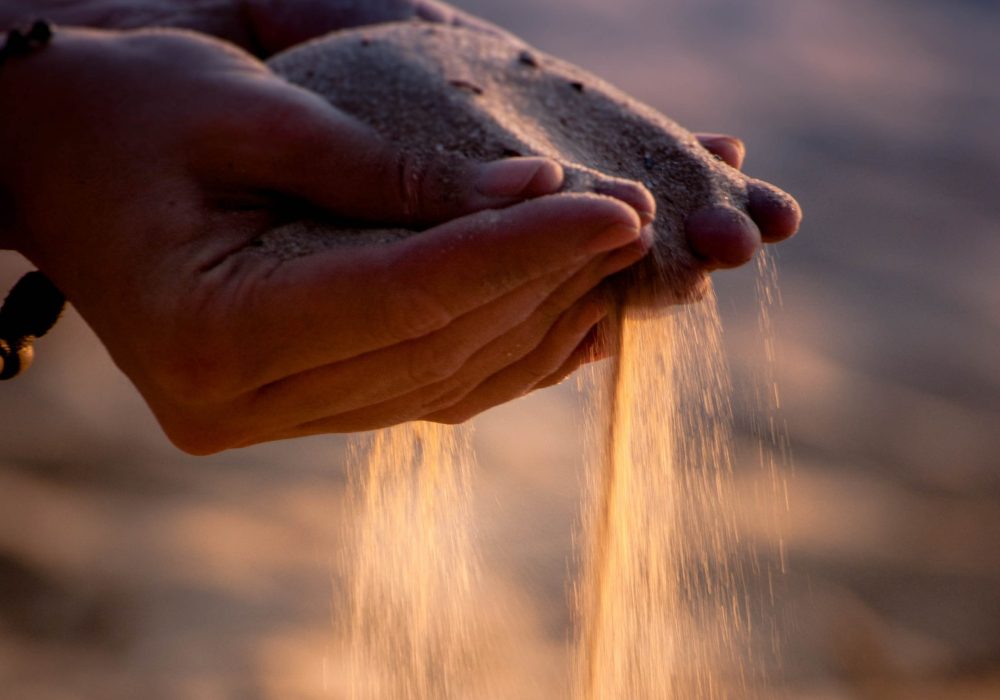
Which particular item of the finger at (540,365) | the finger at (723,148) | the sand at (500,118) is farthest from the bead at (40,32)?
the finger at (723,148)

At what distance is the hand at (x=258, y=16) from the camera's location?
3.32ft

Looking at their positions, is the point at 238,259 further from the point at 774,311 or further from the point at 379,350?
the point at 774,311

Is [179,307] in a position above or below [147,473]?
above

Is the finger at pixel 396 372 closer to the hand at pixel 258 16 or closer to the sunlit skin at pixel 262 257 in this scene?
the sunlit skin at pixel 262 257

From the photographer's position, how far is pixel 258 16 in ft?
3.43

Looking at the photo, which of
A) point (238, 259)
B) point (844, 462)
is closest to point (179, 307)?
point (238, 259)

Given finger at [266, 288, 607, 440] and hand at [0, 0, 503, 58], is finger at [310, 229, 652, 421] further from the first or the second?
hand at [0, 0, 503, 58]

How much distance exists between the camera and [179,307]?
0.66 meters

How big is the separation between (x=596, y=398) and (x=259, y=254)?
0.89 feet

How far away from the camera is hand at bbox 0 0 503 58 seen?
1013 mm

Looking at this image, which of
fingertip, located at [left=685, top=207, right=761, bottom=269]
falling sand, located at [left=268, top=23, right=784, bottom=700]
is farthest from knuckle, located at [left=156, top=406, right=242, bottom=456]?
fingertip, located at [left=685, top=207, right=761, bottom=269]

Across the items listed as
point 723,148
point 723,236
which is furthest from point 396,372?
point 723,148

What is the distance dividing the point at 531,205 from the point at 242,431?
276mm

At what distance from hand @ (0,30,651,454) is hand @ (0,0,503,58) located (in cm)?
27
